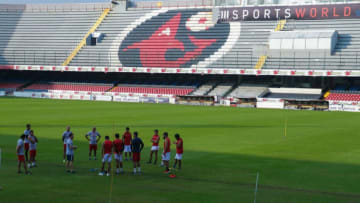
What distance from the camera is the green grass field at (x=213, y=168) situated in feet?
51.8

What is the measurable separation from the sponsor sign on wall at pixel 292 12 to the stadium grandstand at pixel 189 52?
13 centimetres

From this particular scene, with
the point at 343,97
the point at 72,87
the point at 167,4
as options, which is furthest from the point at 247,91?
the point at 72,87

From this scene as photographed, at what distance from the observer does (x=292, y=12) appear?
70.8m

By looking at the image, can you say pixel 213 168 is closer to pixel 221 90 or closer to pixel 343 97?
pixel 343 97

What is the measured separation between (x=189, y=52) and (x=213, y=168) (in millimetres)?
51337

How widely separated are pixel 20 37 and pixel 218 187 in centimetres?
7045

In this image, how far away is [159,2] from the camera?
8156cm

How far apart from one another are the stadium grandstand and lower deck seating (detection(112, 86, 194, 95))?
0.46 ft

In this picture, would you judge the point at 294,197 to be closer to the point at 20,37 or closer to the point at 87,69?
the point at 87,69

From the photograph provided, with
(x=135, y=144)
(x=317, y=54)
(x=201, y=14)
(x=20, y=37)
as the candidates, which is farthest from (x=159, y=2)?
(x=135, y=144)

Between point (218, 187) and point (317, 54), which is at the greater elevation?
point (317, 54)

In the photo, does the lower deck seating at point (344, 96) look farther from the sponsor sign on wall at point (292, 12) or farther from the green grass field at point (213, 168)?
the green grass field at point (213, 168)

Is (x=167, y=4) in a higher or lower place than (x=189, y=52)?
higher

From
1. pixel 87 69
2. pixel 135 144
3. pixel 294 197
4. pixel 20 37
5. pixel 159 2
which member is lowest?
pixel 294 197
